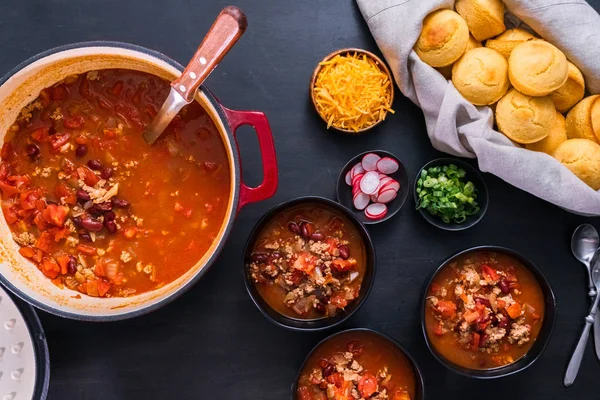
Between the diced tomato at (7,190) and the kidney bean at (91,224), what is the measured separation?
35cm

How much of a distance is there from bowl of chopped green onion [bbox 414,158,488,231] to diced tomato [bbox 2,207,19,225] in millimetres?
2001

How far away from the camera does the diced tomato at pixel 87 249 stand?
2.94 meters

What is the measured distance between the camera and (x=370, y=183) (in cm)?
319

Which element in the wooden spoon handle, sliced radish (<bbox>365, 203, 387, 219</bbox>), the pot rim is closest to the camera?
the wooden spoon handle

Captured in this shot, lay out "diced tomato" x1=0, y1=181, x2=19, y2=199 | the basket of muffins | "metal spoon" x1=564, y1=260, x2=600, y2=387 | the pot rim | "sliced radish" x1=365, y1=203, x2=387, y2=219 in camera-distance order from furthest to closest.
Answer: "metal spoon" x1=564, y1=260, x2=600, y2=387 < "sliced radish" x1=365, y1=203, x2=387, y2=219 < the basket of muffins < "diced tomato" x1=0, y1=181, x2=19, y2=199 < the pot rim

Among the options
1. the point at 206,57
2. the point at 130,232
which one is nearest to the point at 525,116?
the point at 206,57

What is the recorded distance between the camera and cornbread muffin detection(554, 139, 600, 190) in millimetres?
3078

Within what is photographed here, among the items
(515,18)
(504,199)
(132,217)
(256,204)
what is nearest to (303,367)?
(256,204)

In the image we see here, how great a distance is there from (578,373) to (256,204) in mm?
2025

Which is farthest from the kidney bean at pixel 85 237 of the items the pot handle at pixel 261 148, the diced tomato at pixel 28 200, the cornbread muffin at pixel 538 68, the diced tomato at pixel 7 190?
the cornbread muffin at pixel 538 68

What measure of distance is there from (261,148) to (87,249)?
978 mm

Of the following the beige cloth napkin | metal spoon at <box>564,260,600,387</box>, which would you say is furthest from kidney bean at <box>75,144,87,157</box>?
metal spoon at <box>564,260,600,387</box>

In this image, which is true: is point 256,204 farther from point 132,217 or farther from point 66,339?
point 66,339

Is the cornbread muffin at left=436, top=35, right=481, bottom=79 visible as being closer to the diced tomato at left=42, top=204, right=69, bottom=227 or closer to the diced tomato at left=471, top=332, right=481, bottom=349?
the diced tomato at left=471, top=332, right=481, bottom=349
